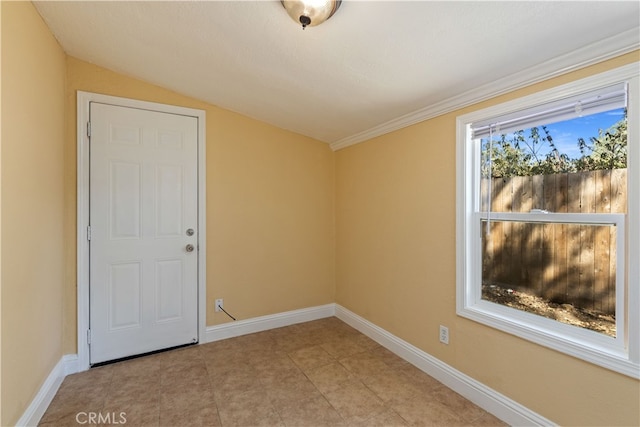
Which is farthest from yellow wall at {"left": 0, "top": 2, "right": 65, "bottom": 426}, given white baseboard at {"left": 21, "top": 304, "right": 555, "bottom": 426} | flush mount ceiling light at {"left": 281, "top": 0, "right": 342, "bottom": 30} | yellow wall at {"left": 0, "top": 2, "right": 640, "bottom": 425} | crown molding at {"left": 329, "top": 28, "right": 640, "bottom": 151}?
crown molding at {"left": 329, "top": 28, "right": 640, "bottom": 151}

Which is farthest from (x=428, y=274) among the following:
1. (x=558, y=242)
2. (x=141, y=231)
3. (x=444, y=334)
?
(x=141, y=231)

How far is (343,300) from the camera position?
10.8 feet

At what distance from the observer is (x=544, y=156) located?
1700 mm

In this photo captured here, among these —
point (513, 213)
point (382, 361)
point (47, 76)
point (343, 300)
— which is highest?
point (47, 76)

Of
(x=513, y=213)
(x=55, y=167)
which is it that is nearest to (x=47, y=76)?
(x=55, y=167)

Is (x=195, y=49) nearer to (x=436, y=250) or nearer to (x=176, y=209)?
(x=176, y=209)

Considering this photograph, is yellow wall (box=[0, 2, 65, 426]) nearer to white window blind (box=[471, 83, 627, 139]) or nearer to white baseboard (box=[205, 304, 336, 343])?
white baseboard (box=[205, 304, 336, 343])

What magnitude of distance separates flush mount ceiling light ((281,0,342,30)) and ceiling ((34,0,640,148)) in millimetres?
57

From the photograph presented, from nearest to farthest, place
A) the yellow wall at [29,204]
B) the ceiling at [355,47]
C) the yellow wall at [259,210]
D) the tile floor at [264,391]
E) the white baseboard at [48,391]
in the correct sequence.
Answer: the ceiling at [355,47] < the yellow wall at [29,204] < the white baseboard at [48,391] < the tile floor at [264,391] < the yellow wall at [259,210]

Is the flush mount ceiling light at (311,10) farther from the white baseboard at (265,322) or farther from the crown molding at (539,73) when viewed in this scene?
the white baseboard at (265,322)

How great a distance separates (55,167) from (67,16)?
943mm

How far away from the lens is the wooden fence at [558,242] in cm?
145

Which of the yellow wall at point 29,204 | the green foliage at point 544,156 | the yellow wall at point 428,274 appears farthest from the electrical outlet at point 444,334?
the yellow wall at point 29,204

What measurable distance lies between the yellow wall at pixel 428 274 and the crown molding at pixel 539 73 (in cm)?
4
